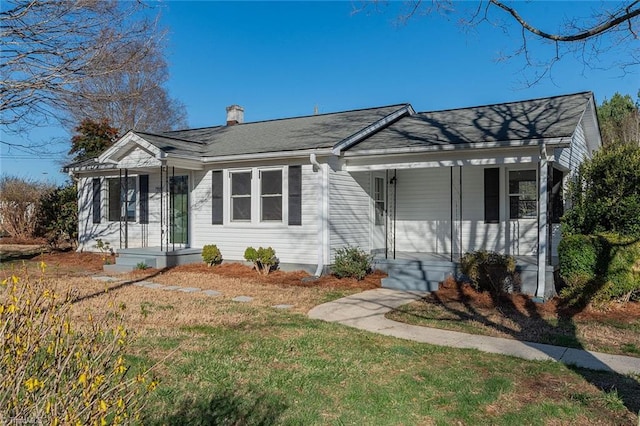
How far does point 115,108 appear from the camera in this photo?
2869 cm

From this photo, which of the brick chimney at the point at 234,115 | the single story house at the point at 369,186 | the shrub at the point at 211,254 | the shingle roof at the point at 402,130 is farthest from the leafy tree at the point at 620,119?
the shrub at the point at 211,254

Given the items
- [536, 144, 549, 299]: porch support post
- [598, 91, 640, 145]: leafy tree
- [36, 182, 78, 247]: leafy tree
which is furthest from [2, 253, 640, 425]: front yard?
[598, 91, 640, 145]: leafy tree

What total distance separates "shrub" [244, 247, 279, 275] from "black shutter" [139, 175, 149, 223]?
4.59m

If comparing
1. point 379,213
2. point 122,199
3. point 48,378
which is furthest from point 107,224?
point 48,378

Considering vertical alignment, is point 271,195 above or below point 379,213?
above

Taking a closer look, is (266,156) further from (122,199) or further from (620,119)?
(620,119)

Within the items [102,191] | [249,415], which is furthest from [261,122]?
[249,415]

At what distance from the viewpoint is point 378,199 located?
13.2 m

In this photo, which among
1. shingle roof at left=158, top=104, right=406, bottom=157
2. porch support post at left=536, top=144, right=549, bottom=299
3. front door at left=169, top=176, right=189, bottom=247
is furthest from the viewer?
front door at left=169, top=176, right=189, bottom=247

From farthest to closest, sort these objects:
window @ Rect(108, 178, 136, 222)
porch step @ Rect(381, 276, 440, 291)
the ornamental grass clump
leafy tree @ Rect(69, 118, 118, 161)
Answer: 1. leafy tree @ Rect(69, 118, 118, 161)
2. window @ Rect(108, 178, 136, 222)
3. porch step @ Rect(381, 276, 440, 291)
4. the ornamental grass clump

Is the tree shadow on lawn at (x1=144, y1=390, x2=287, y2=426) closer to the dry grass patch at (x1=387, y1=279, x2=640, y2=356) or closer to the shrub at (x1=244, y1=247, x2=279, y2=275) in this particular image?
the dry grass patch at (x1=387, y1=279, x2=640, y2=356)

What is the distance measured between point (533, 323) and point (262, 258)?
6.38 m

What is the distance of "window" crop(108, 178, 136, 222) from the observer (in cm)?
1503

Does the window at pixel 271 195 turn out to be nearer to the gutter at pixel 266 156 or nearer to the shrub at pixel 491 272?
the gutter at pixel 266 156
